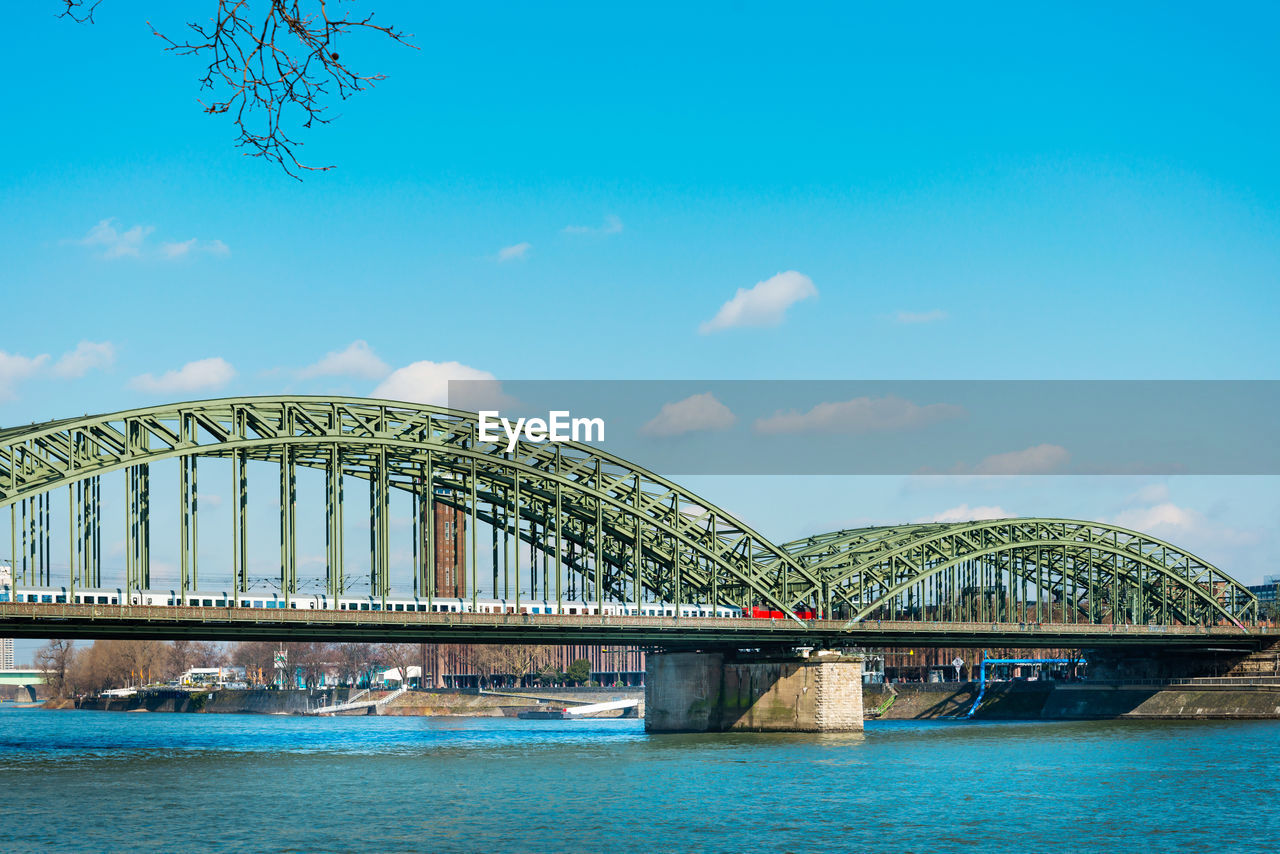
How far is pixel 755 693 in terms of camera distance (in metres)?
110

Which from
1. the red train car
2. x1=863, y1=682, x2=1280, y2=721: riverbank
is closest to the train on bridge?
the red train car

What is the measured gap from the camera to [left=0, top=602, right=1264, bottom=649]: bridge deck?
81.0m

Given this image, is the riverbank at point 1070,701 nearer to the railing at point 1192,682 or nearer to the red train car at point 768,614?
the railing at point 1192,682

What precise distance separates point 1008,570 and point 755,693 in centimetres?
3254

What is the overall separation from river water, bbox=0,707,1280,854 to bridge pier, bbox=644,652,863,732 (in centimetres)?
763

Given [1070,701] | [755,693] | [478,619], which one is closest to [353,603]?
[478,619]

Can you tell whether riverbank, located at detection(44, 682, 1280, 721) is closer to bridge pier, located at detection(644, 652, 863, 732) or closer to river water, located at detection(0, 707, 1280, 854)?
river water, located at detection(0, 707, 1280, 854)

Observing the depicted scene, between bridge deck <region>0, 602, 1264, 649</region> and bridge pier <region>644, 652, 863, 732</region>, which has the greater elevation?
bridge deck <region>0, 602, 1264, 649</region>

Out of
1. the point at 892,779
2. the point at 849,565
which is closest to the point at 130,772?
the point at 892,779

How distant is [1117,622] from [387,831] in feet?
337

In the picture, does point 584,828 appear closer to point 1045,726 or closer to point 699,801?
point 699,801

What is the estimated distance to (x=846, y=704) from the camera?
107 metres

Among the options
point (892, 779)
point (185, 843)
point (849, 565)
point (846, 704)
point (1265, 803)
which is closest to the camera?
point (185, 843)

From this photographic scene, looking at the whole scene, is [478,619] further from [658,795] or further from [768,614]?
[658,795]
